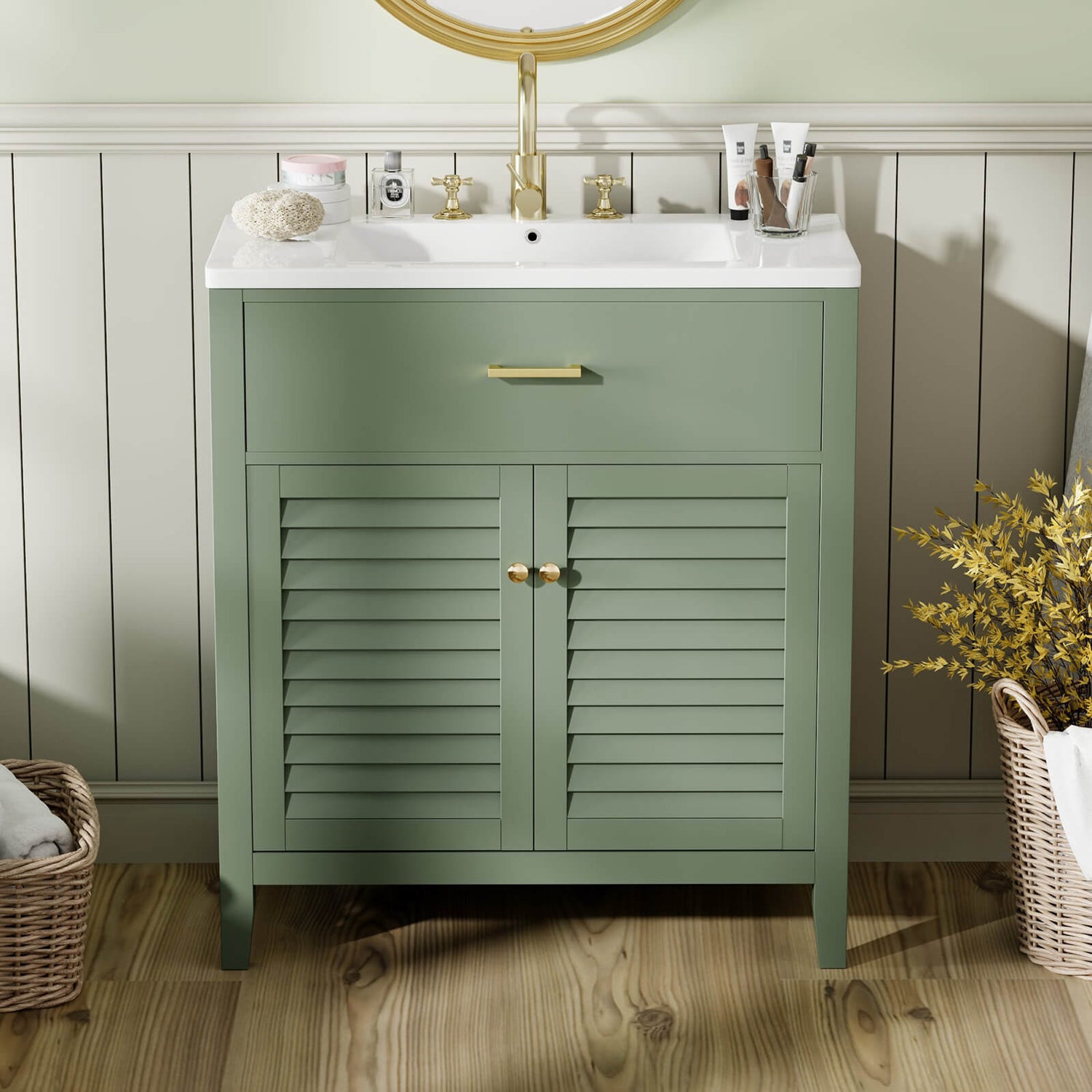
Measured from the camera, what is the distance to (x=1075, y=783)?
1.69 m

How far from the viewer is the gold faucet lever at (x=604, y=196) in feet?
6.36

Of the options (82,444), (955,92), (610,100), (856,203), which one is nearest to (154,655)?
(82,444)

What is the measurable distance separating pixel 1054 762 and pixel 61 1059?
1.29 meters

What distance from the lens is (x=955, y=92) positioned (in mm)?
1997

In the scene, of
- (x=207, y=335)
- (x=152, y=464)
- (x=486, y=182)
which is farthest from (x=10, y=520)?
(x=486, y=182)

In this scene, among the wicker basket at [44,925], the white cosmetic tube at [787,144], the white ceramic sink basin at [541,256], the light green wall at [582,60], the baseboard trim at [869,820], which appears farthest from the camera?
the baseboard trim at [869,820]

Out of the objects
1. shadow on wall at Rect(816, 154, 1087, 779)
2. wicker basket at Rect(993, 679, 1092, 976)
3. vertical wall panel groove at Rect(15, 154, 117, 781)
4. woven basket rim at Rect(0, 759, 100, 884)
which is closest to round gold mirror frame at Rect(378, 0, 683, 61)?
shadow on wall at Rect(816, 154, 1087, 779)

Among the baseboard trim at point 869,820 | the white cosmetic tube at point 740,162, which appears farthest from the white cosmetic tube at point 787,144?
the baseboard trim at point 869,820

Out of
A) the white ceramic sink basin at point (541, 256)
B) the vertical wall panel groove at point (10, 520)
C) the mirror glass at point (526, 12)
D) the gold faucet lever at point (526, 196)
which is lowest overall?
the vertical wall panel groove at point (10, 520)

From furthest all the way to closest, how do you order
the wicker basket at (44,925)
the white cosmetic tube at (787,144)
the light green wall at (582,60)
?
the light green wall at (582,60), the white cosmetic tube at (787,144), the wicker basket at (44,925)

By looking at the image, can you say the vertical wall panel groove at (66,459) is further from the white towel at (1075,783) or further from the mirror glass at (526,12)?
the white towel at (1075,783)

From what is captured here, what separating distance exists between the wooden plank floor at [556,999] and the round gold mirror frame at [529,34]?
4.12 feet

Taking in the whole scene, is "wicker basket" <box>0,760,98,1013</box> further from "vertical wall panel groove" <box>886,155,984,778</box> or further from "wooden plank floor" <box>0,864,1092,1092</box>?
"vertical wall panel groove" <box>886,155,984,778</box>

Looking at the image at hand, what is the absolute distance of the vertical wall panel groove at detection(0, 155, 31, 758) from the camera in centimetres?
203
